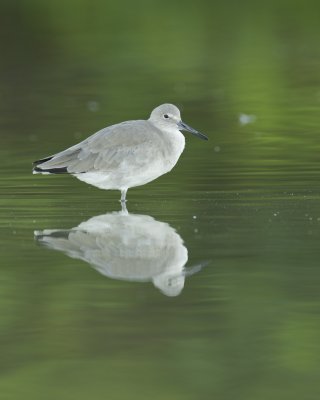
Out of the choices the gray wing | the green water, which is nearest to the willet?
the gray wing

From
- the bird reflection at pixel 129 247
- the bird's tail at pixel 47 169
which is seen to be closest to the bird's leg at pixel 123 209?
the bird reflection at pixel 129 247

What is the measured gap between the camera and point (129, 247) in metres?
7.73

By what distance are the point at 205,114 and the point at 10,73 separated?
6514 mm

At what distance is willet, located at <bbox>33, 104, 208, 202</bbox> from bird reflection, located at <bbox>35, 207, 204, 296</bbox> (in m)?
0.57

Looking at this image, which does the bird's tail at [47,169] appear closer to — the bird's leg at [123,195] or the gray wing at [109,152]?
the gray wing at [109,152]

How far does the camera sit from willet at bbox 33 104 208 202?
954 centimetres

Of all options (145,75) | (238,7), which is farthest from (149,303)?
(238,7)

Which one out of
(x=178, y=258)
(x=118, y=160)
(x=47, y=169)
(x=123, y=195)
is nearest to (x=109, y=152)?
(x=118, y=160)

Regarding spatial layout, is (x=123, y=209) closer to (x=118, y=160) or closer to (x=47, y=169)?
(x=118, y=160)

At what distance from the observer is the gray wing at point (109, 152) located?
31.3ft

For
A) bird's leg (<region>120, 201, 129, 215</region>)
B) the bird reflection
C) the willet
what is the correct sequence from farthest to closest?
the willet < bird's leg (<region>120, 201, 129, 215</region>) < the bird reflection

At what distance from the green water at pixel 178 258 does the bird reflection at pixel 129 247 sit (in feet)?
0.07

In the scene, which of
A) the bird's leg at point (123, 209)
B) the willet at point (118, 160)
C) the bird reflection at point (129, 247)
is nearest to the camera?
the bird reflection at point (129, 247)

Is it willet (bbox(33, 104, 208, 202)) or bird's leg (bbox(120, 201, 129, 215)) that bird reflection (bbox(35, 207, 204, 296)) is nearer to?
bird's leg (bbox(120, 201, 129, 215))
